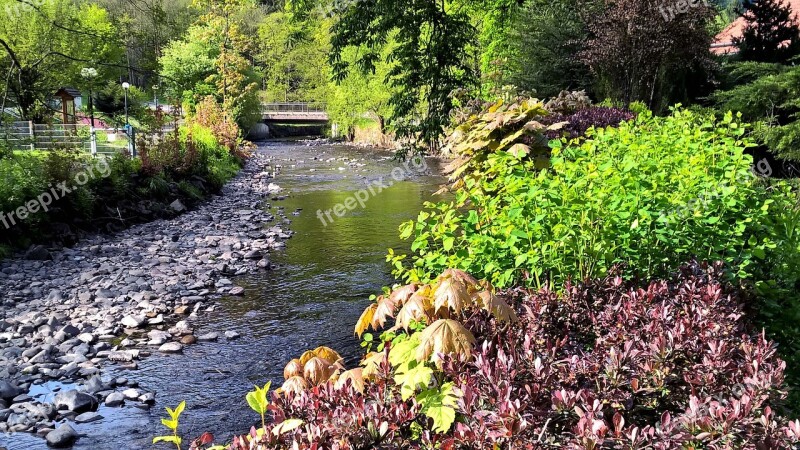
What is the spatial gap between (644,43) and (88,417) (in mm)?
14441

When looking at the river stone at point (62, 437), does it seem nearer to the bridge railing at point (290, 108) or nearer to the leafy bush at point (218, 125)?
the leafy bush at point (218, 125)

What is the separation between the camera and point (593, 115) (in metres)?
9.91

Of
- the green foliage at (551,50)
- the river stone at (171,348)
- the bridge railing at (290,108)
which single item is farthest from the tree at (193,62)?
the river stone at (171,348)

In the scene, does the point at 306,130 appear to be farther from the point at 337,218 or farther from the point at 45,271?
the point at 45,271

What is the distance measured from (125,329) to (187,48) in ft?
106

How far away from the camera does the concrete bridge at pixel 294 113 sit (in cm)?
4184

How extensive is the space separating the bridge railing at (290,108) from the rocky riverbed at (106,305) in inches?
1280

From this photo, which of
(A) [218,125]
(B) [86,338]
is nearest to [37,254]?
(B) [86,338]

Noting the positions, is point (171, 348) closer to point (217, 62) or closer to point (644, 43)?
point (644, 43)

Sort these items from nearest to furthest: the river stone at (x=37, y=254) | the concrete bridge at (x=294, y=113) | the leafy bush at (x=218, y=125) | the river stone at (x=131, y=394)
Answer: the river stone at (x=131, y=394)
the river stone at (x=37, y=254)
the leafy bush at (x=218, y=125)
the concrete bridge at (x=294, y=113)

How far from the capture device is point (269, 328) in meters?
6.16

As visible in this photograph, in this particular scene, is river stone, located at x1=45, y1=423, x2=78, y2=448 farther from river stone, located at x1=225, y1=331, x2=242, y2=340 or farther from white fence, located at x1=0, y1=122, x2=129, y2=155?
white fence, located at x1=0, y1=122, x2=129, y2=155

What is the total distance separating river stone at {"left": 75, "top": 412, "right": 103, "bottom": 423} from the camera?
4.26 m

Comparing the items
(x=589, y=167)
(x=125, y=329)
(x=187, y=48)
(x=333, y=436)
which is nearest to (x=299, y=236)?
(x=125, y=329)
